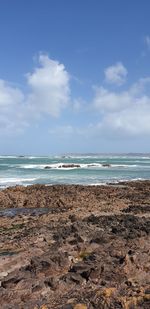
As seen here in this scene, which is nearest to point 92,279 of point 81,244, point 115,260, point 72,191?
point 115,260

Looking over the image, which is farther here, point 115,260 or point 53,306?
point 115,260

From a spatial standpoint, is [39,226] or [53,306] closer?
[53,306]

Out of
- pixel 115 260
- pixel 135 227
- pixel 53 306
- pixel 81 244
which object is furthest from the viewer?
pixel 135 227

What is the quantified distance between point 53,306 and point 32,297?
1.85 ft

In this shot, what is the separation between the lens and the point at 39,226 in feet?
47.0

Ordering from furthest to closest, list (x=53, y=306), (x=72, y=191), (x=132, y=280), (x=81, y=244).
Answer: (x=72, y=191)
(x=81, y=244)
(x=132, y=280)
(x=53, y=306)

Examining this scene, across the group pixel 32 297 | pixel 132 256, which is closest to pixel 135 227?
pixel 132 256

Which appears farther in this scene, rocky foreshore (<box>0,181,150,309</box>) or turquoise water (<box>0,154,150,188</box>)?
turquoise water (<box>0,154,150,188</box>)

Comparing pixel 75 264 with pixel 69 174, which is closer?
pixel 75 264

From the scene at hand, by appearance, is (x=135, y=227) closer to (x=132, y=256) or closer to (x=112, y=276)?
(x=132, y=256)

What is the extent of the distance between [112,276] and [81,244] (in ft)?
7.23

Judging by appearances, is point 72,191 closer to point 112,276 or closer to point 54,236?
point 54,236

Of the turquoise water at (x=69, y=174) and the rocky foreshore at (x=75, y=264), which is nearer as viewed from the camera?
the rocky foreshore at (x=75, y=264)

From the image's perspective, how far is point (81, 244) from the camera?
10.2m
